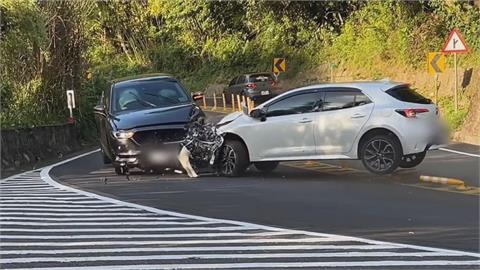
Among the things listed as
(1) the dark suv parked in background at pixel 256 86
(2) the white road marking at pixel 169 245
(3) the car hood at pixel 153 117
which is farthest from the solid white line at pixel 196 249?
(1) the dark suv parked in background at pixel 256 86

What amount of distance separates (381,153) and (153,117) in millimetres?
4384

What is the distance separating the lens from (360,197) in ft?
32.7

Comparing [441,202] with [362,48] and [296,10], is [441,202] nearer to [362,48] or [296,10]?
[362,48]

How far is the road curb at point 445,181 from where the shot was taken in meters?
10.8

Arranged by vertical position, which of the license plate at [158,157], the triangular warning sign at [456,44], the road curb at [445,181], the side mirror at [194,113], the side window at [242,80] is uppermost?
the triangular warning sign at [456,44]

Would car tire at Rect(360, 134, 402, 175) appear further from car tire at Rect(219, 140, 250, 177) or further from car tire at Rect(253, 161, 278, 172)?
car tire at Rect(219, 140, 250, 177)

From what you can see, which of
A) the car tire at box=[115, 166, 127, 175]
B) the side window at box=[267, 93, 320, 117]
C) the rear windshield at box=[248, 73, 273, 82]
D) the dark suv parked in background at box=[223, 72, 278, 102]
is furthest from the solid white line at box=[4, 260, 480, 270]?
the rear windshield at box=[248, 73, 273, 82]

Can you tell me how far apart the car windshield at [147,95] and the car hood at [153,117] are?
353mm

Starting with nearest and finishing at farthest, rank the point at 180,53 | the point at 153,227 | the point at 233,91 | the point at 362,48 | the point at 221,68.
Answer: the point at 153,227
the point at 362,48
the point at 233,91
the point at 221,68
the point at 180,53

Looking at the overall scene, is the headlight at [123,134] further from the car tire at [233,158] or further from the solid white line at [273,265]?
the solid white line at [273,265]

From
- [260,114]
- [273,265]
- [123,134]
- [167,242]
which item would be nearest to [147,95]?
[123,134]

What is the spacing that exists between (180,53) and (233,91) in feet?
49.4

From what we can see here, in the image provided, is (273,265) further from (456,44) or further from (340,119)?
(456,44)

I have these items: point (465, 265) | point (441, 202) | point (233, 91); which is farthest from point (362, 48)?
point (465, 265)
